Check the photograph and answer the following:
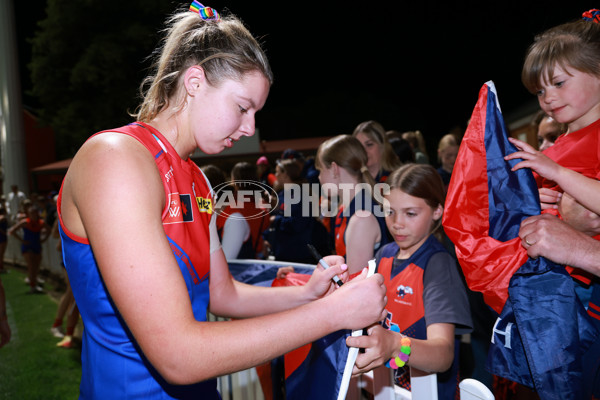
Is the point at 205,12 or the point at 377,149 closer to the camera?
the point at 205,12

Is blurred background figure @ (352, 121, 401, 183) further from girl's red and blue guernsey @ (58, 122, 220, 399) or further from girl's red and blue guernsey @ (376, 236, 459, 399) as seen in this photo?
girl's red and blue guernsey @ (58, 122, 220, 399)

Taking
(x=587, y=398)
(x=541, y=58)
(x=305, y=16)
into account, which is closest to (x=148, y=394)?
(x=587, y=398)

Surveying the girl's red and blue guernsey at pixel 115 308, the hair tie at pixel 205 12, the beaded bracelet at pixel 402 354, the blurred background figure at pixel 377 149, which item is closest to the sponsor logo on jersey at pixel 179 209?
the girl's red and blue guernsey at pixel 115 308

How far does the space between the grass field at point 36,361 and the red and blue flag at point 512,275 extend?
4.52m

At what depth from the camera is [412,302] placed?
7.07ft

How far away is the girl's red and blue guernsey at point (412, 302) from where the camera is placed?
83.5 inches

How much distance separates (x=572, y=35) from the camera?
178 cm

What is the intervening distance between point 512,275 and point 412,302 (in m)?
0.67

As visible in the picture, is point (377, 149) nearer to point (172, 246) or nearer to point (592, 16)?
point (592, 16)

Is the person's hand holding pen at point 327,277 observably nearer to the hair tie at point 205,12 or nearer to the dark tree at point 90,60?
the hair tie at point 205,12

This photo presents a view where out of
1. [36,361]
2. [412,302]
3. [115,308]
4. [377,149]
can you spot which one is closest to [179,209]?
[115,308]

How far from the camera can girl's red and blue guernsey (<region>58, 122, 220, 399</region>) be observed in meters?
1.23

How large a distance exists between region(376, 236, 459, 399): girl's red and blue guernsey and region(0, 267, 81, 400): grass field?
3.89 m

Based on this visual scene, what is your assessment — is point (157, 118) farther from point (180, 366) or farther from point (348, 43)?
point (348, 43)
